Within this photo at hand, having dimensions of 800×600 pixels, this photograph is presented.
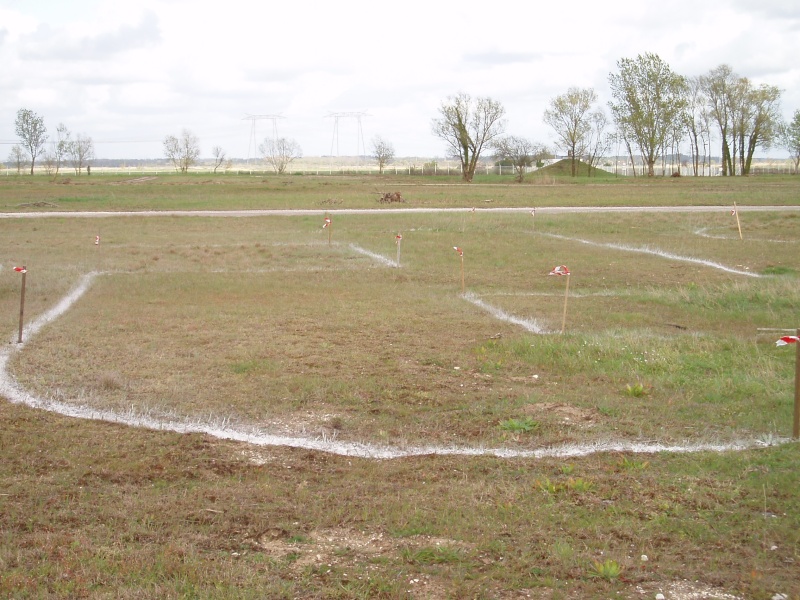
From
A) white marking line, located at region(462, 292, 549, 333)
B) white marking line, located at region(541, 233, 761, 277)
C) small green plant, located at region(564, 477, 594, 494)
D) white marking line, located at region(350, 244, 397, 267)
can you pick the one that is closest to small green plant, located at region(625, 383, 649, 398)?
small green plant, located at region(564, 477, 594, 494)

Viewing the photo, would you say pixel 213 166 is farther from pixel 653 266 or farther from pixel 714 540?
pixel 714 540

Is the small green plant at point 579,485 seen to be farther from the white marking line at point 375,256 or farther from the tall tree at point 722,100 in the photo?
the tall tree at point 722,100

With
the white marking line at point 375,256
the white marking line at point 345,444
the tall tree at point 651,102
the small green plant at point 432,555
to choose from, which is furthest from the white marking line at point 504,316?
the tall tree at point 651,102

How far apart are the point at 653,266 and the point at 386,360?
35.8 ft

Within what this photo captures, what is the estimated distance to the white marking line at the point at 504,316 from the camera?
464 inches

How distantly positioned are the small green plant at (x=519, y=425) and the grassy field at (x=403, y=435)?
0.8 inches

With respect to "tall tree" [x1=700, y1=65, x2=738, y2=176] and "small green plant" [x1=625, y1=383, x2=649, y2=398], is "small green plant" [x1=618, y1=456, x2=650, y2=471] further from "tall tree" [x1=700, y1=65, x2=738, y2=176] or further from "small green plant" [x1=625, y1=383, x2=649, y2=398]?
"tall tree" [x1=700, y1=65, x2=738, y2=176]

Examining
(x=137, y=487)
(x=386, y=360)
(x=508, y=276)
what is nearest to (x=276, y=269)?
(x=508, y=276)

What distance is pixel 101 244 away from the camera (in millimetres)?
23484

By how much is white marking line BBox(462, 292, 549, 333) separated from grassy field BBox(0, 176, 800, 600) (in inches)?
4.4

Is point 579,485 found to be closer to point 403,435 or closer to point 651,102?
point 403,435

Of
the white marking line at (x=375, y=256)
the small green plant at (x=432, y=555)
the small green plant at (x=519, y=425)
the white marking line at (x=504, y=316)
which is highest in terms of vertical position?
the white marking line at (x=375, y=256)

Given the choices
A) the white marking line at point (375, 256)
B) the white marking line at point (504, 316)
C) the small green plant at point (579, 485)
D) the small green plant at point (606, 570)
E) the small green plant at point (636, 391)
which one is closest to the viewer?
the small green plant at point (606, 570)

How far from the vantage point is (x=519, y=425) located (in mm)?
7348
